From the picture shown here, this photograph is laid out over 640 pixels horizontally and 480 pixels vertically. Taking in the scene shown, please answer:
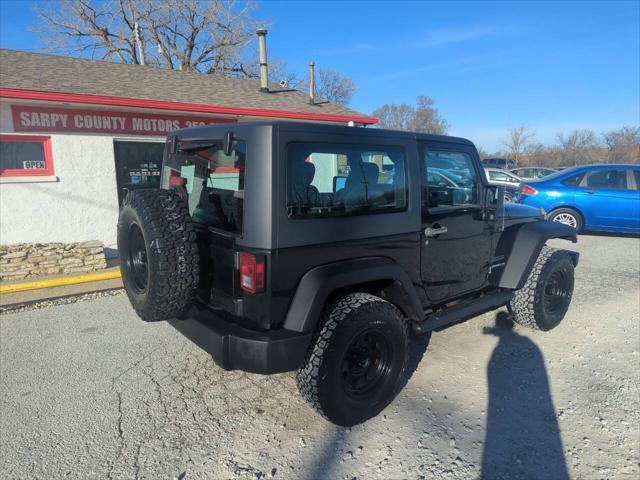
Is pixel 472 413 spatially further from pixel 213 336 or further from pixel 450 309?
→ pixel 213 336

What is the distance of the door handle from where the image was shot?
3.21 metres

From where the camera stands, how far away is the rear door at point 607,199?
8.94 m

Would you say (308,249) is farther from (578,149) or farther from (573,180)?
(578,149)

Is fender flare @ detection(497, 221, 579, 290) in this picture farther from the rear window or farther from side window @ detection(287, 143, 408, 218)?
the rear window

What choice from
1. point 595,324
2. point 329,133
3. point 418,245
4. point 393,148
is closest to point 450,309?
point 418,245

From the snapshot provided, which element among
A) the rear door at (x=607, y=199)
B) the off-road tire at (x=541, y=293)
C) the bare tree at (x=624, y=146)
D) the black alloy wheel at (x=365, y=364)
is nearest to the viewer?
the black alloy wheel at (x=365, y=364)

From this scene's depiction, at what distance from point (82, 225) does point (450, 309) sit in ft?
20.9

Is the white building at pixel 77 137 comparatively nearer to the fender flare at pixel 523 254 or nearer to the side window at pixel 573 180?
the fender flare at pixel 523 254

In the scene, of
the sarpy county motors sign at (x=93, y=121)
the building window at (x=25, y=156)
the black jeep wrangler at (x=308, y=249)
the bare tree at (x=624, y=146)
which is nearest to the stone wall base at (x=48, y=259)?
the building window at (x=25, y=156)

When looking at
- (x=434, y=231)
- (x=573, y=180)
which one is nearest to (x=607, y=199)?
(x=573, y=180)

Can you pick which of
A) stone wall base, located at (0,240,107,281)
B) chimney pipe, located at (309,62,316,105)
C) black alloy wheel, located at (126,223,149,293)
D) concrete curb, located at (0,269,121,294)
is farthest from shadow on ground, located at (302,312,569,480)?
chimney pipe, located at (309,62,316,105)

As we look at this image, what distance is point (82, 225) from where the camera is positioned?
7.19 meters

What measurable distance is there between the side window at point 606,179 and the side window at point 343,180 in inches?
314

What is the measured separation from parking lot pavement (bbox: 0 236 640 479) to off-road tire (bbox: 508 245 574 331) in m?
0.17
